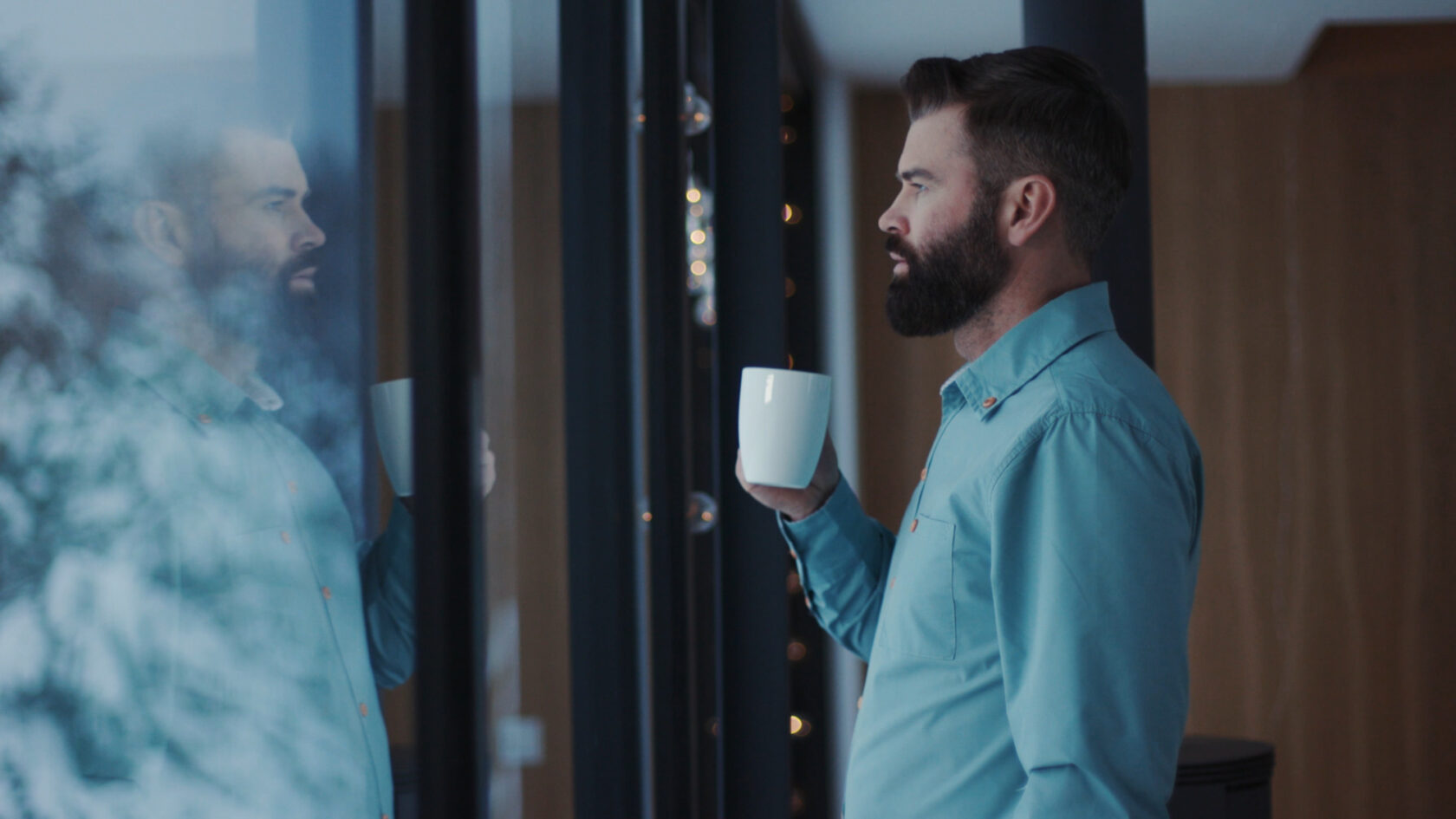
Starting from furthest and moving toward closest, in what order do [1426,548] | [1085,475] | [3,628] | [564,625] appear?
[1426,548]
[564,625]
[1085,475]
[3,628]

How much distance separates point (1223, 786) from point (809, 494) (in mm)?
1044

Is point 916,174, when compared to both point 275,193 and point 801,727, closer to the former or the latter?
point 275,193

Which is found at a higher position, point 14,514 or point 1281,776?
point 14,514

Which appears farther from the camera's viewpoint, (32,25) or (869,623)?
(869,623)

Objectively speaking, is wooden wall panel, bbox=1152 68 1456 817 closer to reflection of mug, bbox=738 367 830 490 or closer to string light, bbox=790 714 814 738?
string light, bbox=790 714 814 738

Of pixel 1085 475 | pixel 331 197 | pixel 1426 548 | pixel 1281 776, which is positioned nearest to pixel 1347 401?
pixel 1426 548

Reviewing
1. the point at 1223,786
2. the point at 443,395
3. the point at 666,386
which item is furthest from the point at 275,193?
the point at 1223,786

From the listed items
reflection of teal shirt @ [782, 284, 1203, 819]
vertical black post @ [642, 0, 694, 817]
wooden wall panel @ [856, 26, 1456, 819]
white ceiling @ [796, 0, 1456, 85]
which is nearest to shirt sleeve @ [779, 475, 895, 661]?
reflection of teal shirt @ [782, 284, 1203, 819]

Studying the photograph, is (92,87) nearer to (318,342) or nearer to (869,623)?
(318,342)

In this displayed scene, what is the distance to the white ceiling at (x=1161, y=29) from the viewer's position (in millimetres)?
2451

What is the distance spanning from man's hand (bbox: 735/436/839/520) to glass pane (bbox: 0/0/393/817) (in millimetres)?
516

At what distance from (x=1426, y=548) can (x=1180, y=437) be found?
262 centimetres

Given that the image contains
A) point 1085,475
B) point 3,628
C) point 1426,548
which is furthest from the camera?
point 1426,548

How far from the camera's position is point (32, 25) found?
0.34 meters
